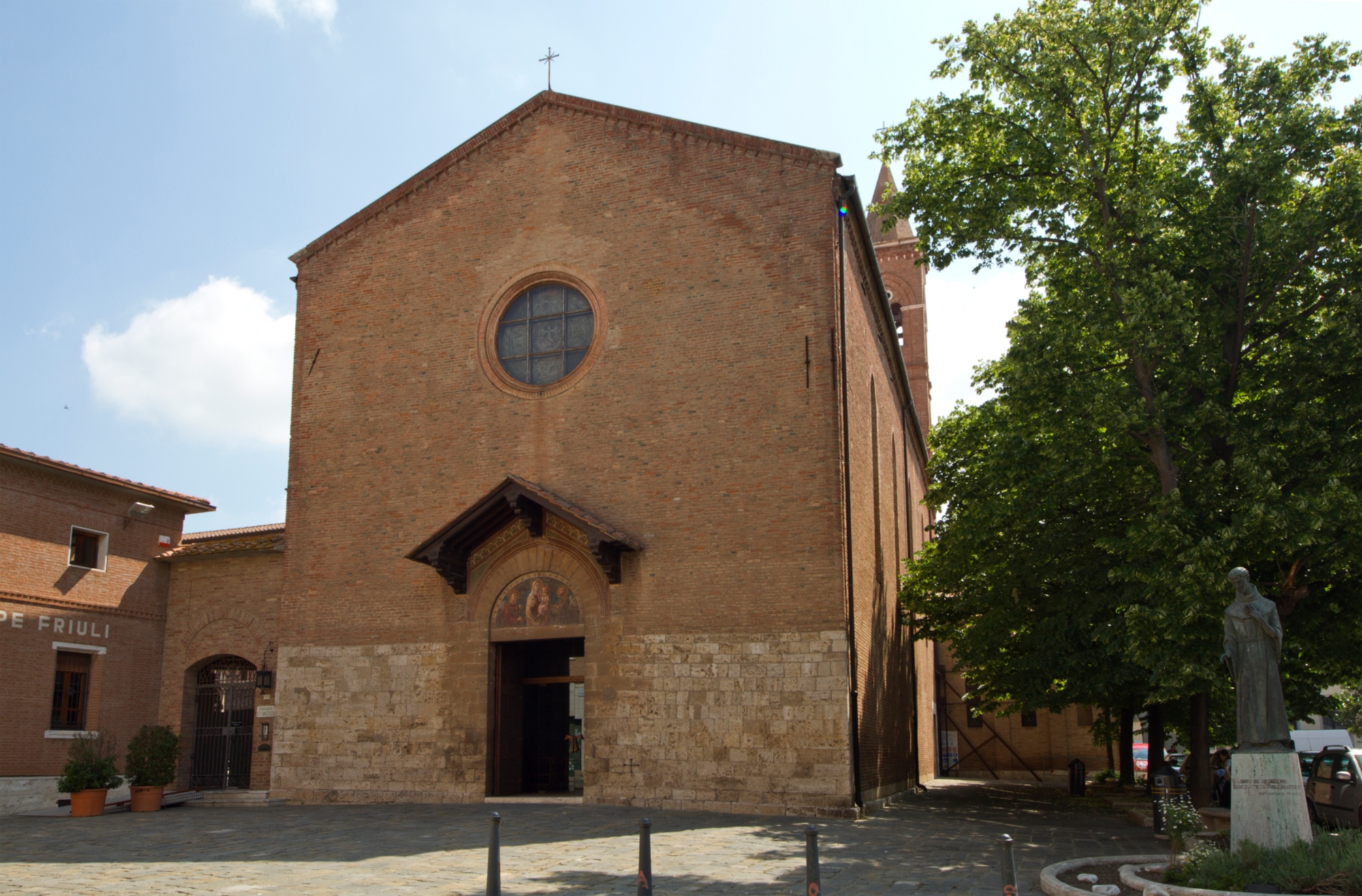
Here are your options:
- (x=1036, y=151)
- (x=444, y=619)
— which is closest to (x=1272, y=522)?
(x=1036, y=151)

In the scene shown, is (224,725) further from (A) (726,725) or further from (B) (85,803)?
(A) (726,725)

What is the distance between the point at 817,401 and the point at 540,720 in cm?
810

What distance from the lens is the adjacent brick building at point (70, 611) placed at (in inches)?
774

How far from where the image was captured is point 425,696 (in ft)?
59.8

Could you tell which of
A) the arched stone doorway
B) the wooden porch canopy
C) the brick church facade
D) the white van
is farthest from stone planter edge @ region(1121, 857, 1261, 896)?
the white van

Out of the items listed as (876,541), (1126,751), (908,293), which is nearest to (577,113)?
(876,541)

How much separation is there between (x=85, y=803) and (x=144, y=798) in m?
0.94

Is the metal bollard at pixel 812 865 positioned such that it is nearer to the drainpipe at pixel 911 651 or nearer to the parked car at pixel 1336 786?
the parked car at pixel 1336 786

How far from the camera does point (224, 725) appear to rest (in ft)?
71.3

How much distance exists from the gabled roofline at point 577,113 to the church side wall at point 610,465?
150 mm

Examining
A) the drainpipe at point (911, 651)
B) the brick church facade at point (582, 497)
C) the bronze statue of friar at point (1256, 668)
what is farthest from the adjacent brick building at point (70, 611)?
the bronze statue of friar at point (1256, 668)

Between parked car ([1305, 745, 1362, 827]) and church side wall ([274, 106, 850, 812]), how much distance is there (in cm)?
640

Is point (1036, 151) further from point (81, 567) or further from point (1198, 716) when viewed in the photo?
point (81, 567)

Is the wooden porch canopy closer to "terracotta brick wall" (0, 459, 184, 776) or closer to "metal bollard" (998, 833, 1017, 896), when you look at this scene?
"terracotta brick wall" (0, 459, 184, 776)
